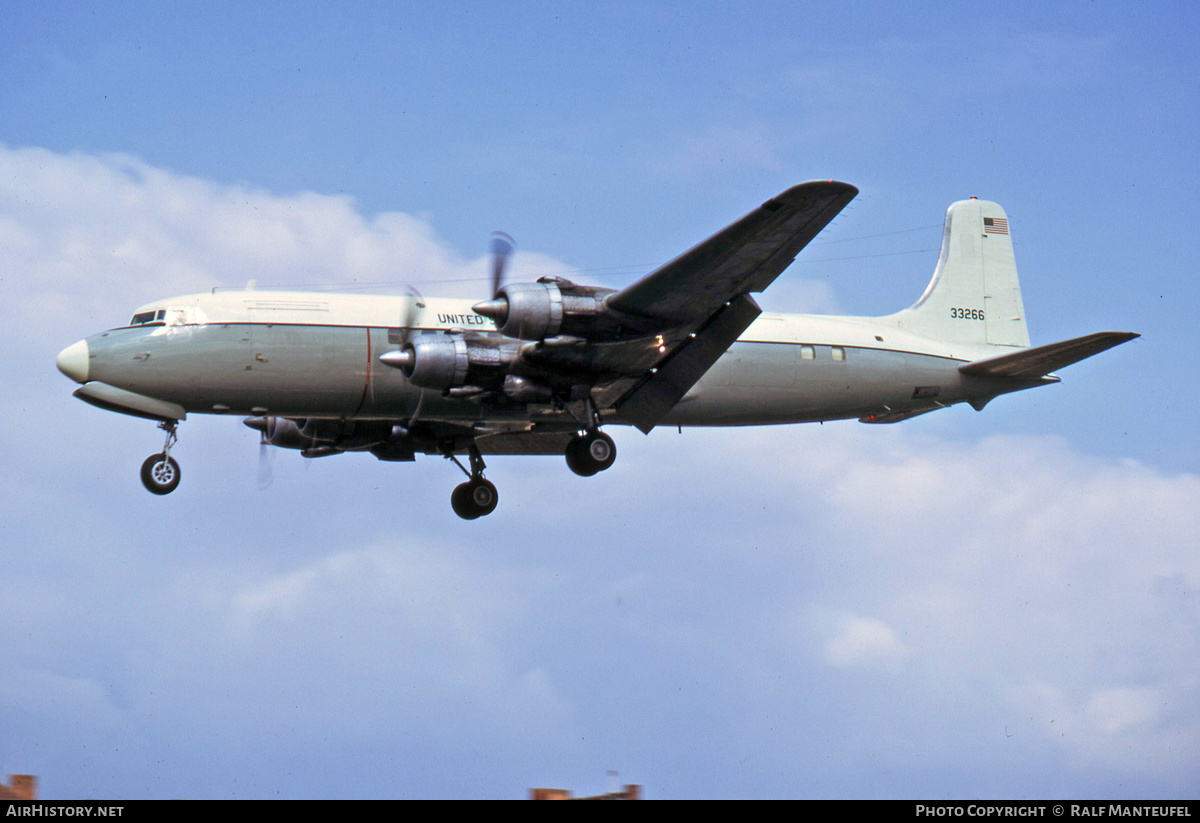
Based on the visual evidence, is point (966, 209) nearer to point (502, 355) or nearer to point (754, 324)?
point (754, 324)

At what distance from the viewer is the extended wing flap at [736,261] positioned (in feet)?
64.6

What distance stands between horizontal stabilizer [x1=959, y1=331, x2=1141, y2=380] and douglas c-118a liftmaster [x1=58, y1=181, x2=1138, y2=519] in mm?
53

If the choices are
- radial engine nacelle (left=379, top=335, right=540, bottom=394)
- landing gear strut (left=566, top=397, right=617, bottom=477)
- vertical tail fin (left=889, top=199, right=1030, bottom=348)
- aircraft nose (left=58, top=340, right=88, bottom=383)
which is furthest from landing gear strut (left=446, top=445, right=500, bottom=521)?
vertical tail fin (left=889, top=199, right=1030, bottom=348)

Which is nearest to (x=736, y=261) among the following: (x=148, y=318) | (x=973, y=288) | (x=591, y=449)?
(x=591, y=449)

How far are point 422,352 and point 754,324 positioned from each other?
714 centimetres

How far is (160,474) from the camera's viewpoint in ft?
73.7

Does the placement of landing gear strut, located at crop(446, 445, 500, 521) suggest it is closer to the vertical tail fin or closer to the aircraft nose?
the aircraft nose

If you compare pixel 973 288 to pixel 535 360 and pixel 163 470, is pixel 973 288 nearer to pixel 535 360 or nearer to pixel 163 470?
pixel 535 360

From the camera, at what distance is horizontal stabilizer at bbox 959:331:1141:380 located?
79.3 feet

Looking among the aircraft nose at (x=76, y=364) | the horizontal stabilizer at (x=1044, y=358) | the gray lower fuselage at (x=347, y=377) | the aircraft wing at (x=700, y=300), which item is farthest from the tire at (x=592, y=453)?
the aircraft nose at (x=76, y=364)

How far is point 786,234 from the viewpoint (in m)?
20.6

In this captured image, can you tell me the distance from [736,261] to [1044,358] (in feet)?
27.6

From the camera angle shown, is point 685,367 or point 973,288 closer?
point 685,367
